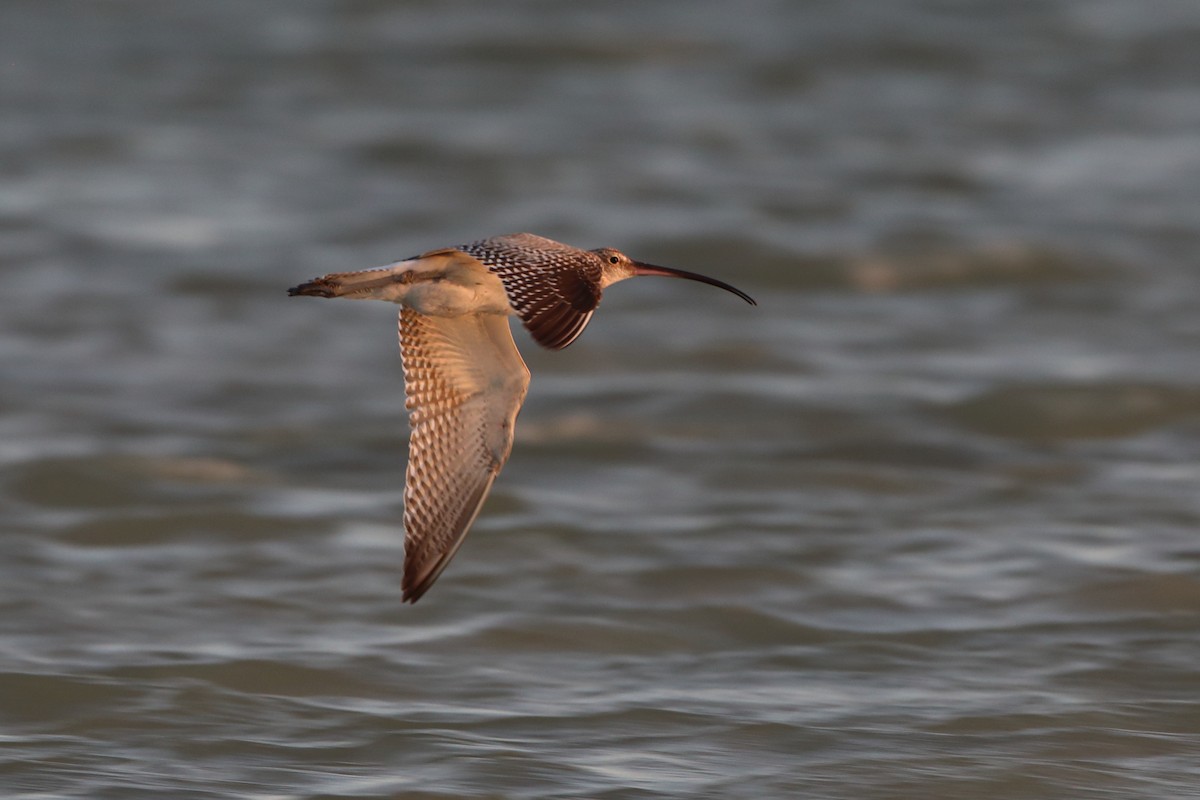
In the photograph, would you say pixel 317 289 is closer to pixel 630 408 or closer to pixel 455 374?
pixel 455 374

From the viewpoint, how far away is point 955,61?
18.7 m

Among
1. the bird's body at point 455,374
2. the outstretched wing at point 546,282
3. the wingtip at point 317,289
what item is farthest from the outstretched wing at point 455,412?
the wingtip at point 317,289

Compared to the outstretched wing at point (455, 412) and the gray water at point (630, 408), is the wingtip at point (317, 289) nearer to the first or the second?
the outstretched wing at point (455, 412)

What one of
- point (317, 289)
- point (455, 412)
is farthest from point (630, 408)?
point (317, 289)

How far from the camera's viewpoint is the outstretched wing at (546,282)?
17.4 feet

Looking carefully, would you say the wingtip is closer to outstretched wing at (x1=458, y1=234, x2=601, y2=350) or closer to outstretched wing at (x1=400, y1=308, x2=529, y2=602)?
outstretched wing at (x1=458, y1=234, x2=601, y2=350)

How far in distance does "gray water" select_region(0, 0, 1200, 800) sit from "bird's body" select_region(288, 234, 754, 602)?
800 millimetres

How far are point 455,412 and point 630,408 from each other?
14.9ft

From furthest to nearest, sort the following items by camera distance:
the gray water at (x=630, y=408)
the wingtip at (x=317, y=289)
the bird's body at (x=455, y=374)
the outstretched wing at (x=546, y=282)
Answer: the gray water at (x=630, y=408), the bird's body at (x=455, y=374), the wingtip at (x=317, y=289), the outstretched wing at (x=546, y=282)

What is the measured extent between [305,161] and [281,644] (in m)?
8.42

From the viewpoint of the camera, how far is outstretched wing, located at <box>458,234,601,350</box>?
209 inches

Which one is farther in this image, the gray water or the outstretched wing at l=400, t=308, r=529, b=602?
the gray water

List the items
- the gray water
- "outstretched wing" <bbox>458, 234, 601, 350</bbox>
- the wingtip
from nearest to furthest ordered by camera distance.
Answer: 1. "outstretched wing" <bbox>458, 234, 601, 350</bbox>
2. the wingtip
3. the gray water

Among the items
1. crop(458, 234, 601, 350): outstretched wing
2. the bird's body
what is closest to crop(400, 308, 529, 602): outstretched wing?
the bird's body
